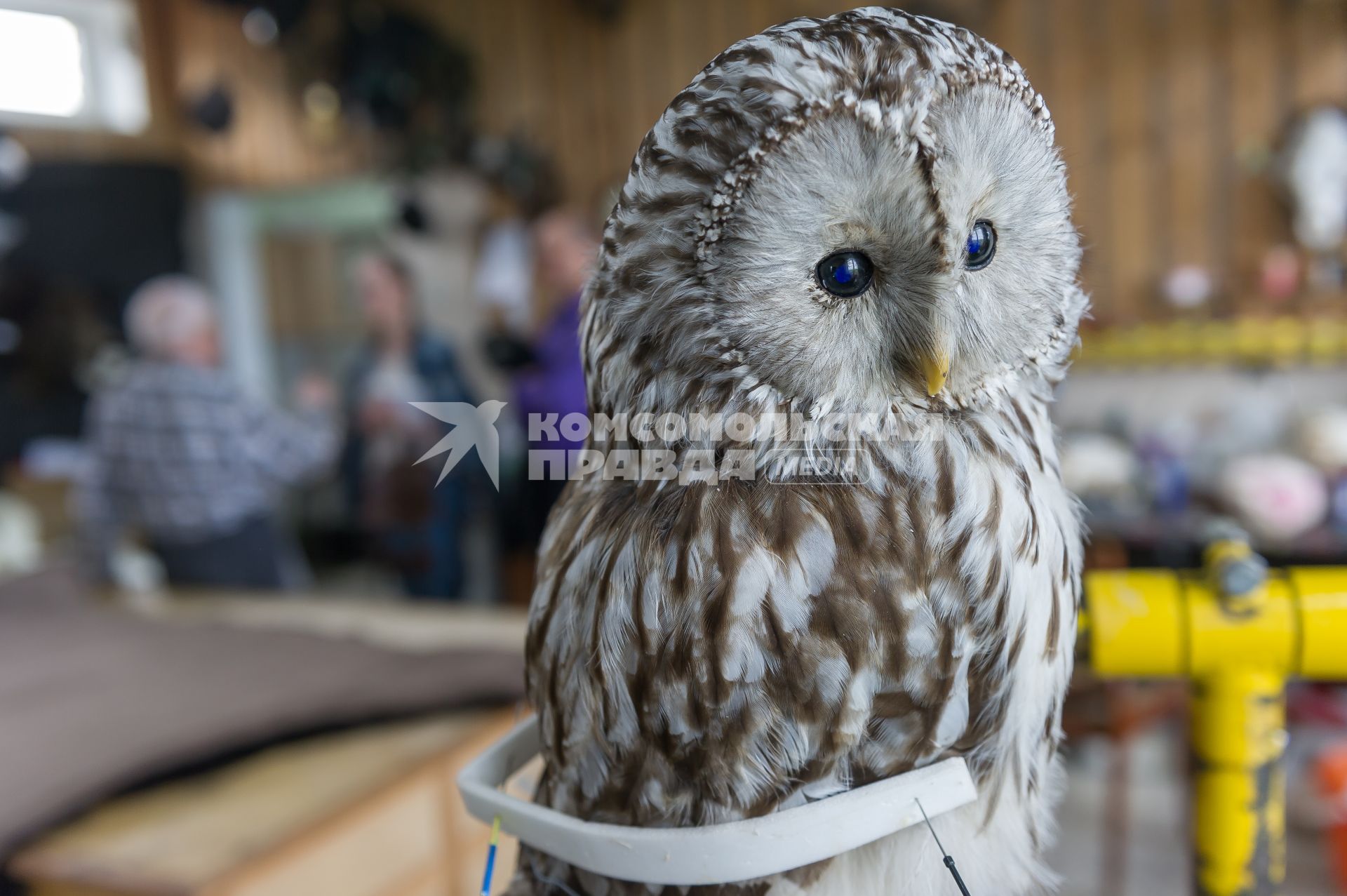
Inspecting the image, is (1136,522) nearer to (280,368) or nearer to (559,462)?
(559,462)

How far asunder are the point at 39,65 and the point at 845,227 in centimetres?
578

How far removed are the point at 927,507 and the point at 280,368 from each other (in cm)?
579

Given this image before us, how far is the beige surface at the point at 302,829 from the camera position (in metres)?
1.00

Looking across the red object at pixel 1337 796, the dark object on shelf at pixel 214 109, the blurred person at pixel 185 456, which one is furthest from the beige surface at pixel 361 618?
the dark object on shelf at pixel 214 109

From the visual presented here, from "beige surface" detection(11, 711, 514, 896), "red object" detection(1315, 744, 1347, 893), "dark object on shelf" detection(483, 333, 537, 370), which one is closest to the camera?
"beige surface" detection(11, 711, 514, 896)

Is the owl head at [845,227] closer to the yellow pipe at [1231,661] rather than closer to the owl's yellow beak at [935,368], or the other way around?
the owl's yellow beak at [935,368]

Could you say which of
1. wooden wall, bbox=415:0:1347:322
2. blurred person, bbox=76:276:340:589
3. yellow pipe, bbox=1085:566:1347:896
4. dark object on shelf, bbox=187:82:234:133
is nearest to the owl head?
yellow pipe, bbox=1085:566:1347:896

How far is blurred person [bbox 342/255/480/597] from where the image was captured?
2.68m

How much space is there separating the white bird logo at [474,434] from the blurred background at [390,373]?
309 millimetres

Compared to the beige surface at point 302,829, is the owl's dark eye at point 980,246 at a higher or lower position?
higher

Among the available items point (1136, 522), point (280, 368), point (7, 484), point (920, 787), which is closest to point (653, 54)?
point (1136, 522)

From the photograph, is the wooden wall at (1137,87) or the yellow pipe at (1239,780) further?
the wooden wall at (1137,87)

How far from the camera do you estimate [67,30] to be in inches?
183

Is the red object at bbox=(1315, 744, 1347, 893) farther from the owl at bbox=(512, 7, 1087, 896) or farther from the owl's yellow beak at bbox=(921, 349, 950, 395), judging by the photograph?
the owl's yellow beak at bbox=(921, 349, 950, 395)
